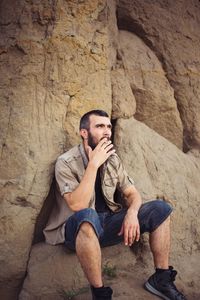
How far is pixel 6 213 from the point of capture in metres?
4.20

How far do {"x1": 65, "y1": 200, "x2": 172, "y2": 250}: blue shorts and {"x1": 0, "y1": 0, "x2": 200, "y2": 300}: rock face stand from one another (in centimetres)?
25

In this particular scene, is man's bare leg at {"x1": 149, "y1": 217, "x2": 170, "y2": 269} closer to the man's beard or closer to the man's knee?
the man's knee

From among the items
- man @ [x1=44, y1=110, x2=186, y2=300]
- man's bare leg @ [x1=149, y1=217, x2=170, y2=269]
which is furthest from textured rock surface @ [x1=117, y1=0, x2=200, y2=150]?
man's bare leg @ [x1=149, y1=217, x2=170, y2=269]

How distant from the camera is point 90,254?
3.60 m

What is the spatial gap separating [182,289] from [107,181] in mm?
1270

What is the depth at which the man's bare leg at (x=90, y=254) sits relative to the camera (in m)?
3.60

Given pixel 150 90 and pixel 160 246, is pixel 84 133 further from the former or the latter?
pixel 150 90

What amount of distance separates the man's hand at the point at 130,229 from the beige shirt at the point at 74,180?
34 centimetres

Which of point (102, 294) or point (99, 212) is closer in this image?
point (102, 294)

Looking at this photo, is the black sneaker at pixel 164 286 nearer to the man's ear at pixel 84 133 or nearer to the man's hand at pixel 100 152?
the man's hand at pixel 100 152

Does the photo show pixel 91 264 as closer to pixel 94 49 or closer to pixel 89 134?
pixel 89 134

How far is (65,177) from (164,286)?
1.30 metres

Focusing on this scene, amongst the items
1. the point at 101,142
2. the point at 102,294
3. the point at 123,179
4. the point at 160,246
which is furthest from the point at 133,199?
the point at 102,294

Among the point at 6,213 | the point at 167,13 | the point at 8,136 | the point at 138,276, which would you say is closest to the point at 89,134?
the point at 8,136
